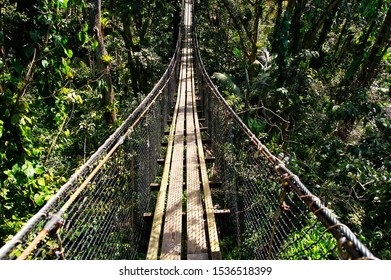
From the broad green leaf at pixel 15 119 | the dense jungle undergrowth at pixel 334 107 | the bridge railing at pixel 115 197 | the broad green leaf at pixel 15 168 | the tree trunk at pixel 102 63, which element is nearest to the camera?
the bridge railing at pixel 115 197

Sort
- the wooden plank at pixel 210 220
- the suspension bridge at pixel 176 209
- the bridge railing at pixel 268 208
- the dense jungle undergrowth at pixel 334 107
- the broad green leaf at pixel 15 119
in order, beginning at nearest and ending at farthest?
1. the bridge railing at pixel 268 208
2. the suspension bridge at pixel 176 209
3. the broad green leaf at pixel 15 119
4. the wooden plank at pixel 210 220
5. the dense jungle undergrowth at pixel 334 107

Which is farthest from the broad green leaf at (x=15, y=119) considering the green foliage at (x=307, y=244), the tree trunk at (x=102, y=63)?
the green foliage at (x=307, y=244)

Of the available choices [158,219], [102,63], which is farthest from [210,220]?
[102,63]

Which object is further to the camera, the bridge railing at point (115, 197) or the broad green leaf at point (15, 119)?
the broad green leaf at point (15, 119)

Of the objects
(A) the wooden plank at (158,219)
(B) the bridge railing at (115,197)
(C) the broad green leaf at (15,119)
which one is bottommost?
(A) the wooden plank at (158,219)

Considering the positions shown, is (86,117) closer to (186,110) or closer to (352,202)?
(186,110)

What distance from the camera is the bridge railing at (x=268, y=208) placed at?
0.94 m

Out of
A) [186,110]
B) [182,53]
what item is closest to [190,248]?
[186,110]

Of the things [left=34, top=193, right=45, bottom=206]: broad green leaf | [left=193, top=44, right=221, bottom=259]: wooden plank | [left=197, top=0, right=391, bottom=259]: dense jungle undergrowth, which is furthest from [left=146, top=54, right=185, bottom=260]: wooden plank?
[left=197, top=0, right=391, bottom=259]: dense jungle undergrowth

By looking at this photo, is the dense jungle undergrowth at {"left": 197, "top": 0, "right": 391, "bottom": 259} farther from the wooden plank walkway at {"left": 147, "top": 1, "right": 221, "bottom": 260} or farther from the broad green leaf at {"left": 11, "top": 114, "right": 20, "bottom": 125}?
the broad green leaf at {"left": 11, "top": 114, "right": 20, "bottom": 125}

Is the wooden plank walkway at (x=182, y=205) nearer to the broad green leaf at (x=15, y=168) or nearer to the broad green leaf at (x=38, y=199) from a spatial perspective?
the broad green leaf at (x=38, y=199)

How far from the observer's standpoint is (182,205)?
9.93 ft

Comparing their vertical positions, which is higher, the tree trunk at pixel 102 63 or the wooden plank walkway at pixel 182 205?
the tree trunk at pixel 102 63
